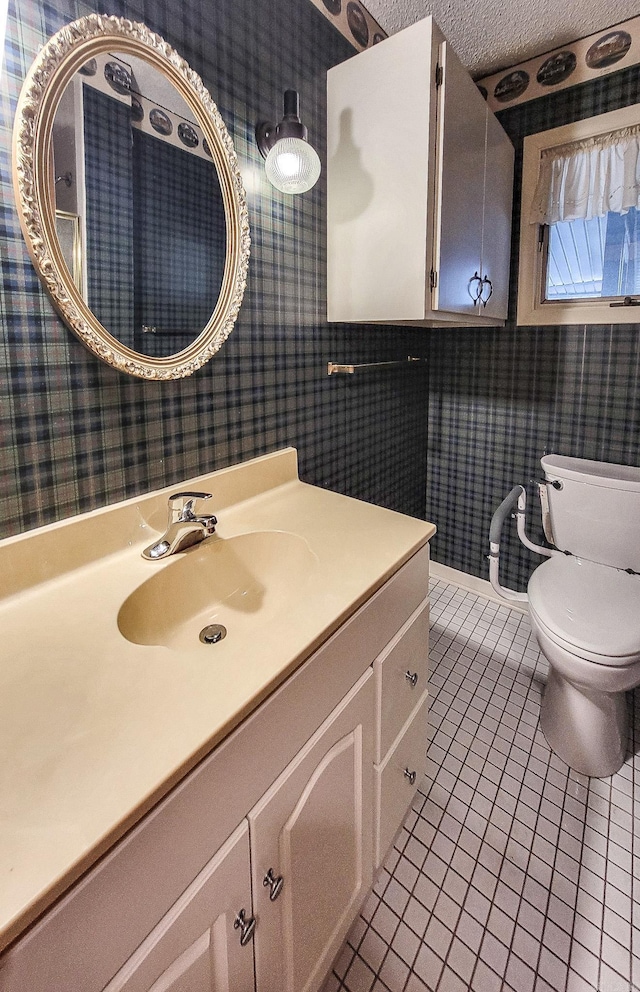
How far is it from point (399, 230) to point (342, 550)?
90cm

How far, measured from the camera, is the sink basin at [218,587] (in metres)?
0.94

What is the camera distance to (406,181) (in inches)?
51.0

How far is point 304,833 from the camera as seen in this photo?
2.65ft

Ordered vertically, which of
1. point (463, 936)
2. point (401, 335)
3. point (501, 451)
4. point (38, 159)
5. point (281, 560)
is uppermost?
point (38, 159)

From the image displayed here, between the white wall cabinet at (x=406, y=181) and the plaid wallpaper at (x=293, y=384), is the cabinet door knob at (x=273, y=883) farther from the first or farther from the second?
the white wall cabinet at (x=406, y=181)

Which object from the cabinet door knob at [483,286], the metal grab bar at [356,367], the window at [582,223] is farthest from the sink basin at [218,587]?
the window at [582,223]

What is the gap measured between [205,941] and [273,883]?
0.14 m

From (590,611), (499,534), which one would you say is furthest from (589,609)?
(499,534)

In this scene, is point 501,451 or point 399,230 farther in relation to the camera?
point 501,451

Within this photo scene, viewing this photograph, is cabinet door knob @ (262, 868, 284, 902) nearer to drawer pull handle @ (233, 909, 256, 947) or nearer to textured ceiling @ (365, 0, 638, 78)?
drawer pull handle @ (233, 909, 256, 947)

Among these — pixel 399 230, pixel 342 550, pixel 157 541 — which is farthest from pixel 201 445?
pixel 399 230

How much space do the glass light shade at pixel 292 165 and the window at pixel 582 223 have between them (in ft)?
3.76

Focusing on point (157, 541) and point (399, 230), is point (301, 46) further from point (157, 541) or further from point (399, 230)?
point (157, 541)

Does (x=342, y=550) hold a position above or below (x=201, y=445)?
below
